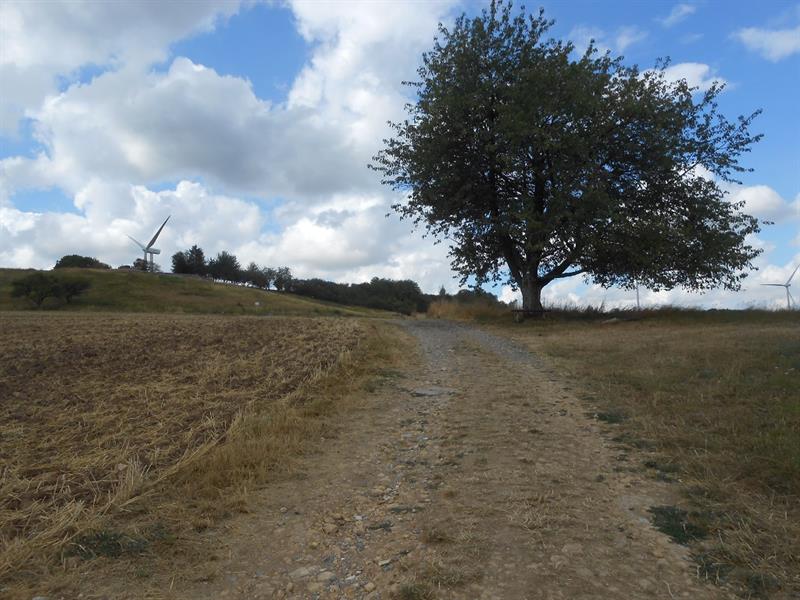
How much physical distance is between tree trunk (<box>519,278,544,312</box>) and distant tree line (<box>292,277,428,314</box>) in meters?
56.8

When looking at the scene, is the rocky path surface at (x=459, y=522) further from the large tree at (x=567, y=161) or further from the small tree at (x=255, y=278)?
the small tree at (x=255, y=278)

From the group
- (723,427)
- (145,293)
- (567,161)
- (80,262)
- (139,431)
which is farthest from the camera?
(80,262)

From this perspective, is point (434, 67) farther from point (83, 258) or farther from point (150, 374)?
point (83, 258)

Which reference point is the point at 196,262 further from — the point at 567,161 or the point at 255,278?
the point at 567,161

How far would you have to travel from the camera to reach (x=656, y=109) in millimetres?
21875

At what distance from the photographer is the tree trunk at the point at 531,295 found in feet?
82.4

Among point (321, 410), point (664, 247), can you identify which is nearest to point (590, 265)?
point (664, 247)

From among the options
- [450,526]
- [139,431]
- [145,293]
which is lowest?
[450,526]

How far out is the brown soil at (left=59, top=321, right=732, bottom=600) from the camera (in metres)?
3.66

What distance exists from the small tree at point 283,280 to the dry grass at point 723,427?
99.4m

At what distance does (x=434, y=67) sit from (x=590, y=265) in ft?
34.2

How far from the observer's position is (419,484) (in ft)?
17.8

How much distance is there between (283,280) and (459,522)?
362 feet

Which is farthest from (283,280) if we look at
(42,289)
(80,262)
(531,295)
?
(531,295)
